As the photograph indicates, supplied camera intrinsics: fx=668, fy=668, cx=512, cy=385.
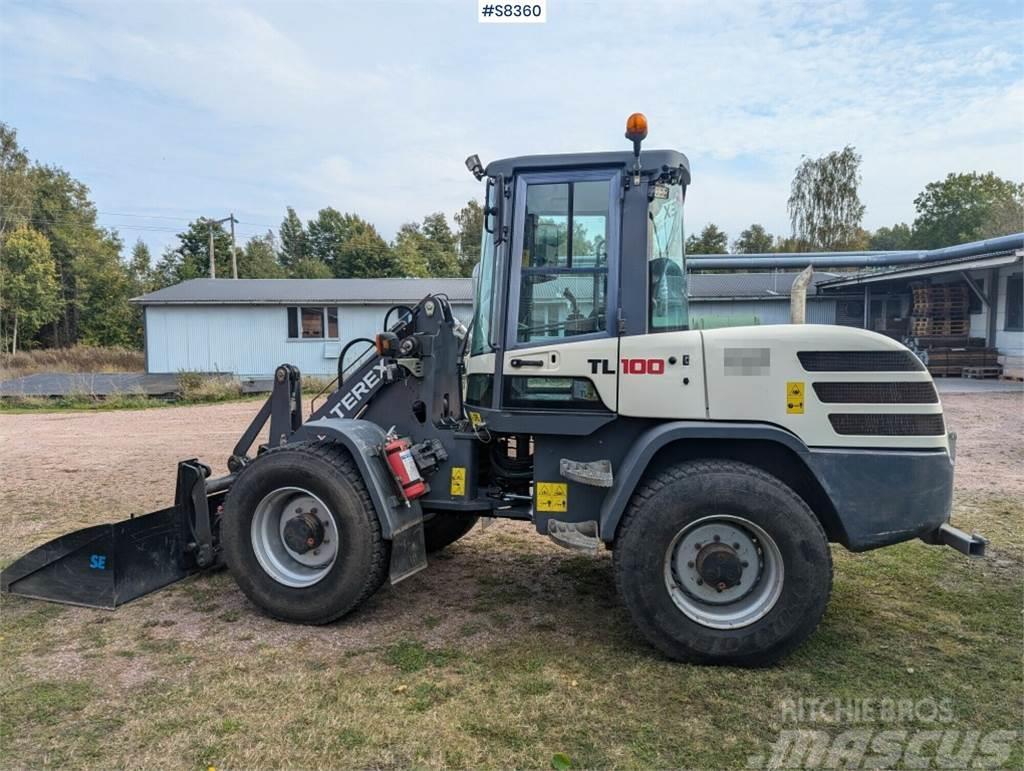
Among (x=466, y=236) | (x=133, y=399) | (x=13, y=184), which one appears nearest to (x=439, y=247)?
(x=466, y=236)

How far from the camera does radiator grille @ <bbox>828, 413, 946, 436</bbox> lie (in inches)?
132

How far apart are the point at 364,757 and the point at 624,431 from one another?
2021 millimetres

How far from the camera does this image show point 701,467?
341 centimetres

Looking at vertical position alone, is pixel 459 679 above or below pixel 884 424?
below

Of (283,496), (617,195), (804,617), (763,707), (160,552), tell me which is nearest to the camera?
(763,707)

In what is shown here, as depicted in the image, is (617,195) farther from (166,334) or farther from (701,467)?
(166,334)

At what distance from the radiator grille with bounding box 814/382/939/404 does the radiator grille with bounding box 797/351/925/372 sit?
0.08 metres

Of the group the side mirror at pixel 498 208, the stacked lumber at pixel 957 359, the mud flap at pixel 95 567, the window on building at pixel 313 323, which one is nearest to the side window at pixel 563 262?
the side mirror at pixel 498 208

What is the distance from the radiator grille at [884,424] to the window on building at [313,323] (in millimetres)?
19880

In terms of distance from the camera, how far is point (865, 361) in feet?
10.9

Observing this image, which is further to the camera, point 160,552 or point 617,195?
point 160,552

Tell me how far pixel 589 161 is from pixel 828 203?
43.6 meters

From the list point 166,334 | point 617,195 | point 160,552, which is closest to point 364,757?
point 160,552

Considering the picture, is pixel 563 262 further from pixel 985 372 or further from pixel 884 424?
pixel 985 372
